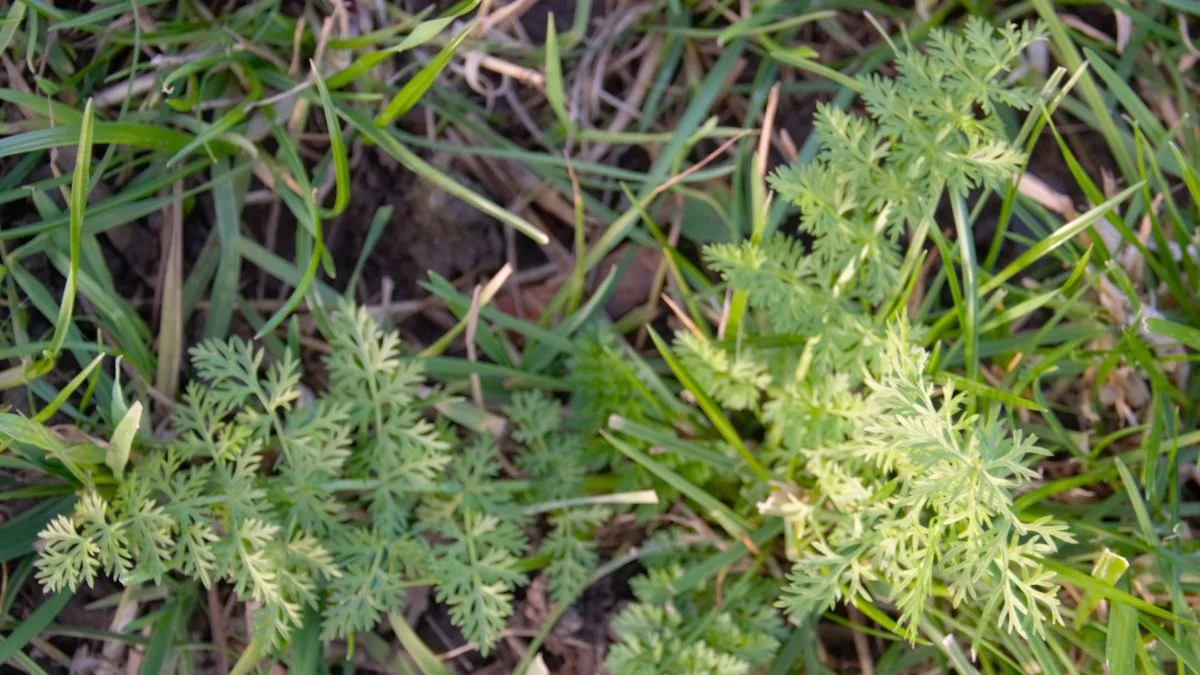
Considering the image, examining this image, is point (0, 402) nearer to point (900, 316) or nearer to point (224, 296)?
point (224, 296)

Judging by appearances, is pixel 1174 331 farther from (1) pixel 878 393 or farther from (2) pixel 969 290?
(1) pixel 878 393

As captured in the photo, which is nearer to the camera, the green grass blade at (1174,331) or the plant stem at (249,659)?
the green grass blade at (1174,331)

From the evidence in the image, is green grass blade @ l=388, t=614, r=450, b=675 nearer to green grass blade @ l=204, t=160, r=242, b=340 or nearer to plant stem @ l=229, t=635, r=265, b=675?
plant stem @ l=229, t=635, r=265, b=675

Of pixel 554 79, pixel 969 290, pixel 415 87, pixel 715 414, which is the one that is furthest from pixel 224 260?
pixel 969 290

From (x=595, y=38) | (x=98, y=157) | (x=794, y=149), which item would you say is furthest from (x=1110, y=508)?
(x=98, y=157)

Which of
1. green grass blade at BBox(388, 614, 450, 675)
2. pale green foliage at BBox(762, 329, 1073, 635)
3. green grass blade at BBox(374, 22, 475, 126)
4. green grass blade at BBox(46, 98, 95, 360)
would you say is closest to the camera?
pale green foliage at BBox(762, 329, 1073, 635)

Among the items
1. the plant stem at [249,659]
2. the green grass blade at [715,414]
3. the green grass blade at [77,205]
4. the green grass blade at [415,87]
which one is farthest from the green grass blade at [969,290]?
the green grass blade at [77,205]

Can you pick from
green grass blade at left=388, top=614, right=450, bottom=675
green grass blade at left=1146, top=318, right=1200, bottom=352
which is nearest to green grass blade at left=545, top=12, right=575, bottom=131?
green grass blade at left=388, top=614, right=450, bottom=675

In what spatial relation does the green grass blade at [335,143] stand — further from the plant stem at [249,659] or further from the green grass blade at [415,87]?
the plant stem at [249,659]
